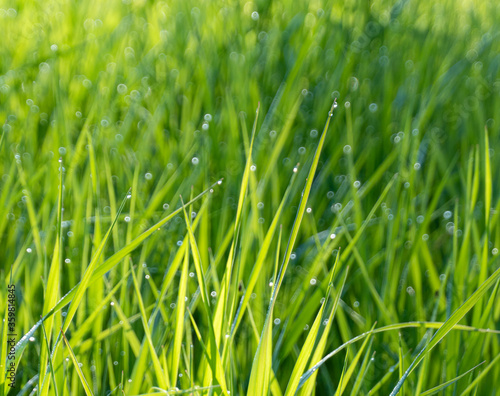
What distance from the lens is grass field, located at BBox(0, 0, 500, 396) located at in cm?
48

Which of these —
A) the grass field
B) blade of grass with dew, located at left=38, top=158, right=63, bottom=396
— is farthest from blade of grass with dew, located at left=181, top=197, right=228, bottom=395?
blade of grass with dew, located at left=38, top=158, right=63, bottom=396

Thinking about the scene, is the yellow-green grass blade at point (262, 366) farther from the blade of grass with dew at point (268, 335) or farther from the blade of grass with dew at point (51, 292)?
the blade of grass with dew at point (51, 292)

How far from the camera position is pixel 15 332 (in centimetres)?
59

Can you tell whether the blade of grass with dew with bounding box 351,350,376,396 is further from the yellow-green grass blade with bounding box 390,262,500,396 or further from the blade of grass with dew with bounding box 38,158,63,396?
the blade of grass with dew with bounding box 38,158,63,396

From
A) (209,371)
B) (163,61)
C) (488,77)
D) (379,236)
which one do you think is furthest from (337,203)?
(488,77)

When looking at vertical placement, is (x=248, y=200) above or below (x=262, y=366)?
above

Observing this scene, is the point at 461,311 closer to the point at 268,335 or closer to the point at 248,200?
the point at 268,335

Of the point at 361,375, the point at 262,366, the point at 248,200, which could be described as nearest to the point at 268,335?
the point at 262,366

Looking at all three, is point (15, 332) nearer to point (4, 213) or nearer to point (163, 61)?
point (4, 213)

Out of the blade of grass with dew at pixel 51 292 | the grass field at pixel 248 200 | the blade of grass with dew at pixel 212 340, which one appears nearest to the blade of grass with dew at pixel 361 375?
the grass field at pixel 248 200

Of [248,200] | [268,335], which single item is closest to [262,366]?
[268,335]

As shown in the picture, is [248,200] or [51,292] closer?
[51,292]

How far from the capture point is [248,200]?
68cm

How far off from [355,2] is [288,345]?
1.05 m
